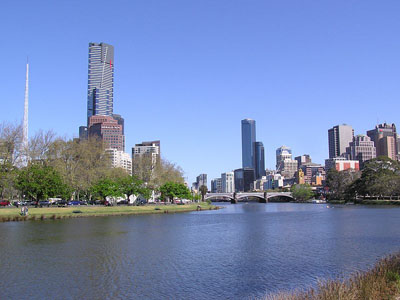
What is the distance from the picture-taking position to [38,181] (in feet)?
295

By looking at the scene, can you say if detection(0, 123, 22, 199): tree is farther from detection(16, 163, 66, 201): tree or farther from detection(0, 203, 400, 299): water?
detection(0, 203, 400, 299): water

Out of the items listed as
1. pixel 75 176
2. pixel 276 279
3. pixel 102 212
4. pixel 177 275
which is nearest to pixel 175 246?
pixel 177 275

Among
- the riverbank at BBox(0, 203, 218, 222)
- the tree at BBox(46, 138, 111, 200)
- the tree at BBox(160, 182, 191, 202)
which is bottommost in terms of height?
the riverbank at BBox(0, 203, 218, 222)

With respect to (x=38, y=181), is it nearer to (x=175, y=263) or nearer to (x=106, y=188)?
(x=106, y=188)

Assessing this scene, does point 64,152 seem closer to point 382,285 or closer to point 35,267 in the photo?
point 35,267

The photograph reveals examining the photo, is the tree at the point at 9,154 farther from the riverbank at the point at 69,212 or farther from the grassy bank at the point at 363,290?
the grassy bank at the point at 363,290

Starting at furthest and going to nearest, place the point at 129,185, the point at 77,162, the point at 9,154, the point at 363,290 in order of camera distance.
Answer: the point at 129,185
the point at 77,162
the point at 9,154
the point at 363,290

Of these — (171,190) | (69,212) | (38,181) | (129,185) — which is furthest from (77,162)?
(171,190)

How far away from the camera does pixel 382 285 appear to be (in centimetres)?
1836

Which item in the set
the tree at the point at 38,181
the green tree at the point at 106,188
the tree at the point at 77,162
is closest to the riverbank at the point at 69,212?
the tree at the point at 38,181

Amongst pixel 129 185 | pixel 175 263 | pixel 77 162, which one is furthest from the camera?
pixel 129 185

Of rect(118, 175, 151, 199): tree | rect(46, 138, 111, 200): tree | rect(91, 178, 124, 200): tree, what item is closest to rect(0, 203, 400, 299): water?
rect(91, 178, 124, 200): tree

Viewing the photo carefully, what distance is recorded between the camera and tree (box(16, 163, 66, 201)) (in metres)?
89.1

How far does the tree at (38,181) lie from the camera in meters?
89.1
